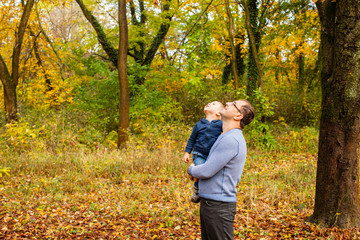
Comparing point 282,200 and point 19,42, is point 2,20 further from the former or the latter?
point 282,200

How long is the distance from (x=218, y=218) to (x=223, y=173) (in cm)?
35

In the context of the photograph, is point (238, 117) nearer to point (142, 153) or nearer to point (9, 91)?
point (142, 153)

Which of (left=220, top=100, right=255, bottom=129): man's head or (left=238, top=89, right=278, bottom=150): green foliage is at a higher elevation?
(left=220, top=100, right=255, bottom=129): man's head

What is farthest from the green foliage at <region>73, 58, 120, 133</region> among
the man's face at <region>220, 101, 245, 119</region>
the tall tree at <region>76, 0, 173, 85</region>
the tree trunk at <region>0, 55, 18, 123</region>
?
the man's face at <region>220, 101, 245, 119</region>

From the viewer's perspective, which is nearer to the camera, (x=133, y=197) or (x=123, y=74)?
(x=133, y=197)

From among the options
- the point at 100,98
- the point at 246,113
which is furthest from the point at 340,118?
the point at 100,98

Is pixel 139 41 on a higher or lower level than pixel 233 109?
higher

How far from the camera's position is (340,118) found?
3828 millimetres

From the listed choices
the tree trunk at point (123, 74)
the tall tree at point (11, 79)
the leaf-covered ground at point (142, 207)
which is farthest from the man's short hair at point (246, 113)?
the tall tree at point (11, 79)

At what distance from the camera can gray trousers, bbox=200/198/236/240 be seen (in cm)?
221

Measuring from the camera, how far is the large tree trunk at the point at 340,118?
148 inches

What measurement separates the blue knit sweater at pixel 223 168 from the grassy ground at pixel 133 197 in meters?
2.34

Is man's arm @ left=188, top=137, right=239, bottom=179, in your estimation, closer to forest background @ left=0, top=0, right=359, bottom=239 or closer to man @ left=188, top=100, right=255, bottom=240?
man @ left=188, top=100, right=255, bottom=240

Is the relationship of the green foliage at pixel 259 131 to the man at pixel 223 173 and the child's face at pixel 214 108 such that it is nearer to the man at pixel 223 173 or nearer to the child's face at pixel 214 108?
the child's face at pixel 214 108
